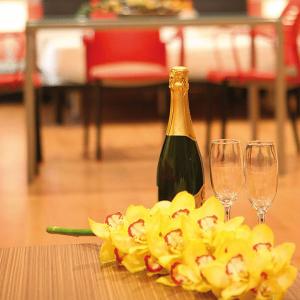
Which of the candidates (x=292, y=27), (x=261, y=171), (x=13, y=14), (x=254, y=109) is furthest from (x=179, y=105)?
(x=13, y=14)

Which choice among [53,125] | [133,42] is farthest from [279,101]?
[53,125]

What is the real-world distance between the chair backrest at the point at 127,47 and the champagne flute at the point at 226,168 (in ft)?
12.3

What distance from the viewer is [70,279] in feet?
3.61

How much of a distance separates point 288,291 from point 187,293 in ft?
0.44

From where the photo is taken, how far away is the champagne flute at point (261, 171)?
3.94 feet

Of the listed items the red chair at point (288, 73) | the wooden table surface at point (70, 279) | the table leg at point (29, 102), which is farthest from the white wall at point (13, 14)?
the wooden table surface at point (70, 279)

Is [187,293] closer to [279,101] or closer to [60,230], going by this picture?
[60,230]

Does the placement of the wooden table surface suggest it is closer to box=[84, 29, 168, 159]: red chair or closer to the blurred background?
the blurred background

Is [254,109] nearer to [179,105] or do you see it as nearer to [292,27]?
[292,27]

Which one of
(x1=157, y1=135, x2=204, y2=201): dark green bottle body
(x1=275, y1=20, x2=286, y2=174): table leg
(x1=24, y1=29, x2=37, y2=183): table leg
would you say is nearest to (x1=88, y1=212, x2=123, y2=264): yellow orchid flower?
(x1=157, y1=135, x2=204, y2=201): dark green bottle body

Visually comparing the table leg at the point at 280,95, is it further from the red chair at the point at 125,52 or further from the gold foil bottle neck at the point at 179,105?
the gold foil bottle neck at the point at 179,105

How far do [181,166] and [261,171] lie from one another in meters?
0.18

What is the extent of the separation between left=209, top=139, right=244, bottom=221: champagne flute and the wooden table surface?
206 millimetres

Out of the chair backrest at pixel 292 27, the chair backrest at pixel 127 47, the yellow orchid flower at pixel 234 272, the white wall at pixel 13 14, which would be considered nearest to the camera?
the yellow orchid flower at pixel 234 272
